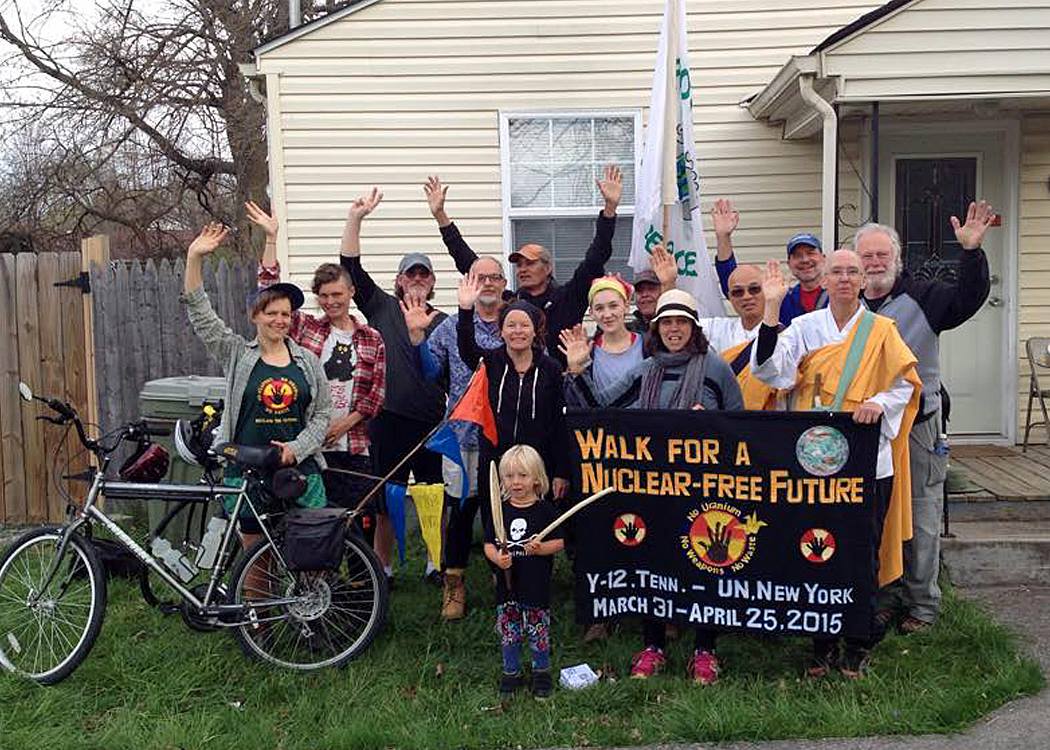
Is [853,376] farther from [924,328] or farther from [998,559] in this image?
[998,559]

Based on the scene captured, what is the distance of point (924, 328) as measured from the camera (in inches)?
185

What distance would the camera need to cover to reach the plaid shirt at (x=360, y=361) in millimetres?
5125

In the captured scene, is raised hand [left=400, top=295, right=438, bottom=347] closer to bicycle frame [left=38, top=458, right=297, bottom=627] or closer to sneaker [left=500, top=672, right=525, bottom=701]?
bicycle frame [left=38, top=458, right=297, bottom=627]

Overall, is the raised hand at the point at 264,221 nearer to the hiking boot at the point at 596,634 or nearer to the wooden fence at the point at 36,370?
the hiking boot at the point at 596,634

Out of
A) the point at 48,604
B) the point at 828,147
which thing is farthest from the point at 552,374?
the point at 828,147

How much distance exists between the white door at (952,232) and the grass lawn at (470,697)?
346cm

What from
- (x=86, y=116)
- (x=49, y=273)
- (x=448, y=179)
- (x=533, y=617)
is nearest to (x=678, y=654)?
(x=533, y=617)

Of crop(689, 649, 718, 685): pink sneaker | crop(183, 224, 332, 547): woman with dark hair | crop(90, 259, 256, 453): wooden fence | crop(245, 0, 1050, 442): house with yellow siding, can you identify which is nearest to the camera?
crop(689, 649, 718, 685): pink sneaker

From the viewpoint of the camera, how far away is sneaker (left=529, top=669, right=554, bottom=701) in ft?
14.5

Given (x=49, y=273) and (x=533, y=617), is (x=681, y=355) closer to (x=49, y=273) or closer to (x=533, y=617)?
(x=533, y=617)

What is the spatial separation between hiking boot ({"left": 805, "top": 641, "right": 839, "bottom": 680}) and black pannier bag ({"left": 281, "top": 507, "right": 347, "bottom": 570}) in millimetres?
2083

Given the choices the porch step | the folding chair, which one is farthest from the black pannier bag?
the folding chair

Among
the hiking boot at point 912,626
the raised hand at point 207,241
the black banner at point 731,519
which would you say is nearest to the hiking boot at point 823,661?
the black banner at point 731,519

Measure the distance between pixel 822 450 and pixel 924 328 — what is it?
0.80 m
